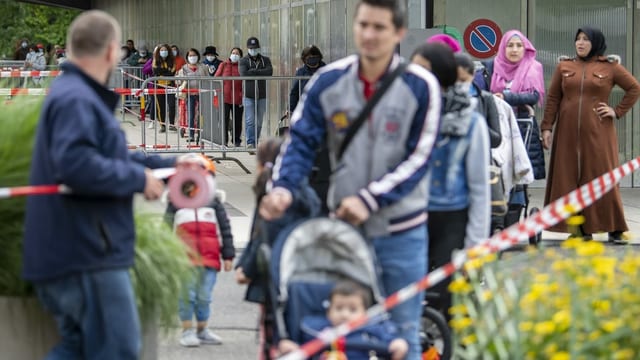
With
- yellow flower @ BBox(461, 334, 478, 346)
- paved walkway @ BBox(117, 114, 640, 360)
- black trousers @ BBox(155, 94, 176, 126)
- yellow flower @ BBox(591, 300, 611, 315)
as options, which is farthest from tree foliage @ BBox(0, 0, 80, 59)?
yellow flower @ BBox(591, 300, 611, 315)

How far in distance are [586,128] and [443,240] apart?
5814 mm

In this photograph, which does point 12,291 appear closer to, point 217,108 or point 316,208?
point 316,208

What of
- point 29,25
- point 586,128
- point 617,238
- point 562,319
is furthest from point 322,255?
point 29,25

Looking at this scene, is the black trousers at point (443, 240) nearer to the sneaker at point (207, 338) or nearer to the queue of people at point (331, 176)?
the queue of people at point (331, 176)

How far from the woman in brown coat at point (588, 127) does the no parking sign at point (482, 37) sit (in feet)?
13.6

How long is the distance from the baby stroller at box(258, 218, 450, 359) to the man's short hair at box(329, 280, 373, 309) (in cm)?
2

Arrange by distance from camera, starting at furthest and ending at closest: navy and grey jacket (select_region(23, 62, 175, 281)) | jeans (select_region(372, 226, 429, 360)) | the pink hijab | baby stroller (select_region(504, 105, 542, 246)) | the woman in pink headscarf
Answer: the pink hijab, the woman in pink headscarf, baby stroller (select_region(504, 105, 542, 246)), jeans (select_region(372, 226, 429, 360)), navy and grey jacket (select_region(23, 62, 175, 281))

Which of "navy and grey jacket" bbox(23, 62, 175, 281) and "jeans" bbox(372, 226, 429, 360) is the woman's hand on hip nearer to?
"jeans" bbox(372, 226, 429, 360)

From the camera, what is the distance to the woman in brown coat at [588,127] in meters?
13.6

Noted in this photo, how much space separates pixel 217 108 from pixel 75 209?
17.0 metres

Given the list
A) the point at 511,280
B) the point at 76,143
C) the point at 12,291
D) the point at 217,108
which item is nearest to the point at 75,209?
the point at 76,143

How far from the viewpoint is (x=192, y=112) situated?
22281mm

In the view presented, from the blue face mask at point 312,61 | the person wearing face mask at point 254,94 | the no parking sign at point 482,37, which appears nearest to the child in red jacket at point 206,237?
the no parking sign at point 482,37

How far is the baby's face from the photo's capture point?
20.0 ft
